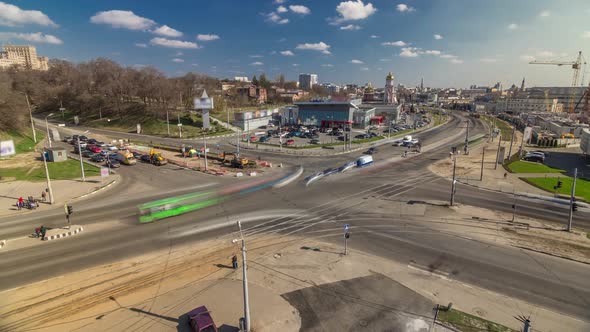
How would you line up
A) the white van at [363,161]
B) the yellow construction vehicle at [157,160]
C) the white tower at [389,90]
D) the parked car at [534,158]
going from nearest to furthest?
the yellow construction vehicle at [157,160], the white van at [363,161], the parked car at [534,158], the white tower at [389,90]

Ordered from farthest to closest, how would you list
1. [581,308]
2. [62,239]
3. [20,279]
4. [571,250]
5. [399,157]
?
1. [399,157]
2. [62,239]
3. [571,250]
4. [20,279]
5. [581,308]

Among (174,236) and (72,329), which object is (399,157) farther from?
(72,329)

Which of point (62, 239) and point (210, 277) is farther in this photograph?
point (62, 239)

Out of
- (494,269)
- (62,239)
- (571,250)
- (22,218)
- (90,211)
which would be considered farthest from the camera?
(90,211)

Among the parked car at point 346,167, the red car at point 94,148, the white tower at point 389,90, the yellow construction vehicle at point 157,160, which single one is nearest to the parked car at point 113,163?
the yellow construction vehicle at point 157,160

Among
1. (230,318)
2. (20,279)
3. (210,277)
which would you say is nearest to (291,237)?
(210,277)

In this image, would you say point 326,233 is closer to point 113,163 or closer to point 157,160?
point 157,160

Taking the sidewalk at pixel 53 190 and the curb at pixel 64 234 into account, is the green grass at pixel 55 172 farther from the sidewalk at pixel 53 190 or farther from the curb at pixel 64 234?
the curb at pixel 64 234
